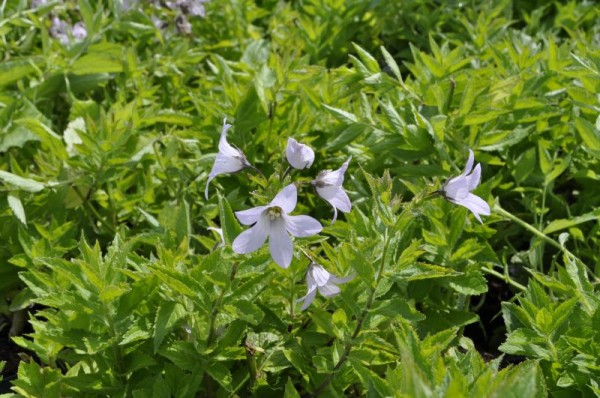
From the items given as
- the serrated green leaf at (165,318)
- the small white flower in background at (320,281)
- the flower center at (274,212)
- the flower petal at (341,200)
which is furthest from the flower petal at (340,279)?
the serrated green leaf at (165,318)

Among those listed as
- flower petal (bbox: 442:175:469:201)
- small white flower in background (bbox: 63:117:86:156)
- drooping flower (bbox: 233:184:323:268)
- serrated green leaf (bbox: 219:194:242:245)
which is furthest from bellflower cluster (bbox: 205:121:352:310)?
small white flower in background (bbox: 63:117:86:156)

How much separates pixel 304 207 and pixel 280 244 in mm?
1025

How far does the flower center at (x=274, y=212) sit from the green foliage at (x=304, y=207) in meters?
0.10

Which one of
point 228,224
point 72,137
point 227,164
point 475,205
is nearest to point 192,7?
point 72,137

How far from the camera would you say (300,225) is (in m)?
1.73

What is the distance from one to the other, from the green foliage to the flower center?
0.10 m

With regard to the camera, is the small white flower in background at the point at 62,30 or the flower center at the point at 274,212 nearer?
the flower center at the point at 274,212

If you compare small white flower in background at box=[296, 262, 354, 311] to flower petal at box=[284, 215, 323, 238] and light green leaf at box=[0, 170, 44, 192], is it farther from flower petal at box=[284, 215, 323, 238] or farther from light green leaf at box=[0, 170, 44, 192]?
light green leaf at box=[0, 170, 44, 192]

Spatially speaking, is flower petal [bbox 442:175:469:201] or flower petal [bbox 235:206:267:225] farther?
flower petal [bbox 442:175:469:201]

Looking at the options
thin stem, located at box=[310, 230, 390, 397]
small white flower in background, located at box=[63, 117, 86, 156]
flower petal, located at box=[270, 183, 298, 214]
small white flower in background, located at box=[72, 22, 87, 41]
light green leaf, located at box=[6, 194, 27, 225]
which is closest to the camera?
flower petal, located at box=[270, 183, 298, 214]

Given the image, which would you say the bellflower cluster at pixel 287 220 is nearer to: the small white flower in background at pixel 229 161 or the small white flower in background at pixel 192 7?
the small white flower in background at pixel 229 161

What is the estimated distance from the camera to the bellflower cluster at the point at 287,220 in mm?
1686

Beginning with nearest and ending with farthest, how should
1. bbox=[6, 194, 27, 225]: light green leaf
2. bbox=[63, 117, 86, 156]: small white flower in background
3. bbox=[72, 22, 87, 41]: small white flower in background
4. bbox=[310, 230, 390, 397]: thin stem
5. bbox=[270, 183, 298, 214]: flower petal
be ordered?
1. bbox=[270, 183, 298, 214]: flower petal
2. bbox=[310, 230, 390, 397]: thin stem
3. bbox=[6, 194, 27, 225]: light green leaf
4. bbox=[63, 117, 86, 156]: small white flower in background
5. bbox=[72, 22, 87, 41]: small white flower in background

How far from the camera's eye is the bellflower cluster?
1686mm
